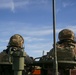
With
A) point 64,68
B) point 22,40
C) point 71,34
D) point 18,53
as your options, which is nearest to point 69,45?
point 71,34

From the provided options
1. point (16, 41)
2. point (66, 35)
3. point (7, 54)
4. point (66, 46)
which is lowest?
point (7, 54)

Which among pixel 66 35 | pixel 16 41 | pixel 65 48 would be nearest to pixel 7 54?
pixel 16 41

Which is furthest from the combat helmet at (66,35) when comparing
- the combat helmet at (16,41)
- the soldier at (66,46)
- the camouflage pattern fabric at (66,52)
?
the combat helmet at (16,41)

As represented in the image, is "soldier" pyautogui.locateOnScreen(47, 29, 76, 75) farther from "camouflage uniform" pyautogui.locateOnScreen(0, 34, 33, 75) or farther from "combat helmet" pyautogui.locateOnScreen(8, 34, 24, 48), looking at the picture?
"combat helmet" pyautogui.locateOnScreen(8, 34, 24, 48)

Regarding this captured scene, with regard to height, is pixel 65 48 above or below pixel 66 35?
below

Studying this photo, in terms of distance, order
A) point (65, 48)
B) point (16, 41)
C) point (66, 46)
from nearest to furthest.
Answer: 1. point (65, 48)
2. point (66, 46)
3. point (16, 41)

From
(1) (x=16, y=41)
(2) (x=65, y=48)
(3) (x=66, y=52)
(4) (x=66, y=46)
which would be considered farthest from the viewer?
(1) (x=16, y=41)

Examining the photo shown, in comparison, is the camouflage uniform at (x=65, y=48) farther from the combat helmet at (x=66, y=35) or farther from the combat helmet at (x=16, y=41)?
the combat helmet at (x=16, y=41)

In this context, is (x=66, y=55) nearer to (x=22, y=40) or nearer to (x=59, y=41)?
(x=59, y=41)

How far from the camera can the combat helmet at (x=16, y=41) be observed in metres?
11.1

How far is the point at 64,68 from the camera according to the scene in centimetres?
987

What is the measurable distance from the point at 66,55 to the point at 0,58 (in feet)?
8.17

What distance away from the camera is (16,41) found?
1117 cm

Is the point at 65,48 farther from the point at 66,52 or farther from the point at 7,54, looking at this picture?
the point at 7,54
